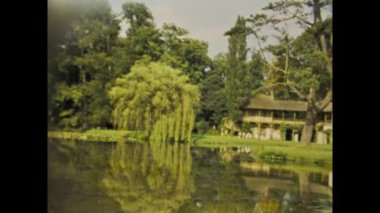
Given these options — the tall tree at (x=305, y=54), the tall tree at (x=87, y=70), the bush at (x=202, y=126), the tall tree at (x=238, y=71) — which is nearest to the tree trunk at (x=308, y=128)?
the tall tree at (x=305, y=54)

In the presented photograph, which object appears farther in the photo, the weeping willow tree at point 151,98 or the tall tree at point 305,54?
the weeping willow tree at point 151,98

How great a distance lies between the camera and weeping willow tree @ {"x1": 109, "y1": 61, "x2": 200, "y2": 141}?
5.44ft

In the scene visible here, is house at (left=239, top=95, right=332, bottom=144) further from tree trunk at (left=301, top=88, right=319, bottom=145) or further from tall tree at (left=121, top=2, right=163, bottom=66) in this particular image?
tall tree at (left=121, top=2, right=163, bottom=66)

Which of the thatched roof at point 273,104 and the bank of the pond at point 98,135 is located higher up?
the thatched roof at point 273,104

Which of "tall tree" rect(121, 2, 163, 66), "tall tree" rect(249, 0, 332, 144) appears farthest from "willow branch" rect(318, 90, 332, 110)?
"tall tree" rect(121, 2, 163, 66)

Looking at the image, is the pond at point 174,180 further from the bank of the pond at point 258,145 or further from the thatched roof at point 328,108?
the thatched roof at point 328,108

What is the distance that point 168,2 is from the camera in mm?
1648

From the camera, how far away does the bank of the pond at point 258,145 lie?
5.10 ft

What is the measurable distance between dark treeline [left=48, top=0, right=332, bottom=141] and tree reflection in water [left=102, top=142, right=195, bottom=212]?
0.12m

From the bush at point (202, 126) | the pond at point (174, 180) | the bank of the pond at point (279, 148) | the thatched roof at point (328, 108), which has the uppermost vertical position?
→ the thatched roof at point (328, 108)
